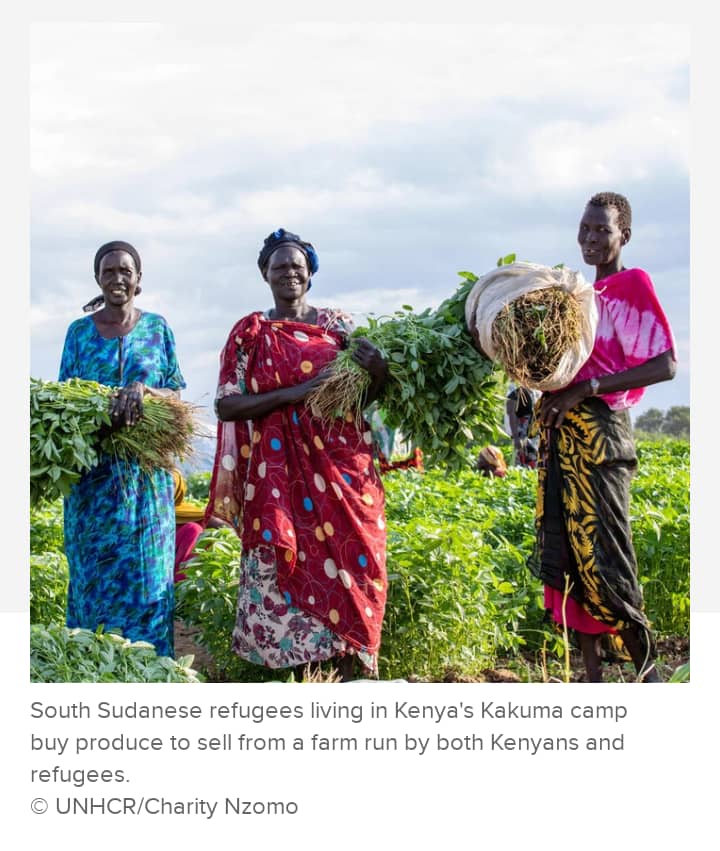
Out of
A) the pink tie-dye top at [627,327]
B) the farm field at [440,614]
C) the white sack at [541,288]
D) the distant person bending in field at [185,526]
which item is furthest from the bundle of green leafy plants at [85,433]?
the pink tie-dye top at [627,327]

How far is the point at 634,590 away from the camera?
5.05 meters

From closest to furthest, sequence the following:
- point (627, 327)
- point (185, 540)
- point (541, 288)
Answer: point (541, 288)
point (627, 327)
point (185, 540)

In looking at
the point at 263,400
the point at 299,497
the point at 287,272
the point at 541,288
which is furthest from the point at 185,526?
the point at 541,288

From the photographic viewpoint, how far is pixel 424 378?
5051 mm

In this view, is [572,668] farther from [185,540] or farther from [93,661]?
[93,661]

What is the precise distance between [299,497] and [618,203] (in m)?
2.01

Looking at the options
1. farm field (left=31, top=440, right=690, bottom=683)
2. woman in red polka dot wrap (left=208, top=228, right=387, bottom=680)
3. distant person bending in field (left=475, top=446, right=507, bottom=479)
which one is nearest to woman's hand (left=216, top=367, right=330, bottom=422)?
woman in red polka dot wrap (left=208, top=228, right=387, bottom=680)

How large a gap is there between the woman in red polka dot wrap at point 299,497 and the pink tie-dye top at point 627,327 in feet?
3.30

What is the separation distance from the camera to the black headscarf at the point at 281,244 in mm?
5219
